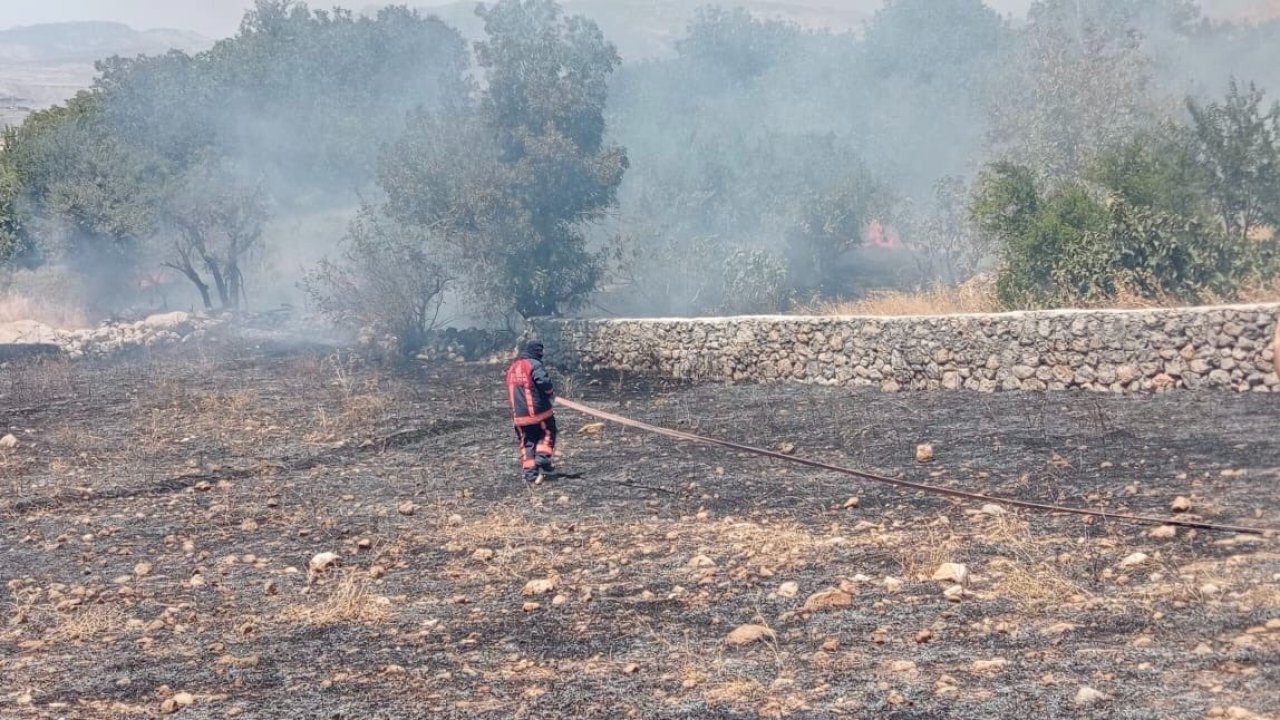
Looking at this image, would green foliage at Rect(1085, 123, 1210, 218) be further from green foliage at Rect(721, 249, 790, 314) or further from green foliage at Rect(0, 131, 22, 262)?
green foliage at Rect(0, 131, 22, 262)

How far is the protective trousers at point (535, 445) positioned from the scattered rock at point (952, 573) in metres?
5.48

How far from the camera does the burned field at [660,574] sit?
5805 mm

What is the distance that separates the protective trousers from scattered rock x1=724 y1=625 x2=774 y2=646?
18.5 feet

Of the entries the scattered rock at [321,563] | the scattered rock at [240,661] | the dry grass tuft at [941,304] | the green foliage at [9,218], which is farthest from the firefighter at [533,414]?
the green foliage at [9,218]

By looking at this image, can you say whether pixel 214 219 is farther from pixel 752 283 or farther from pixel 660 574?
pixel 660 574

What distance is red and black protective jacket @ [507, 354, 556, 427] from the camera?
39.0ft

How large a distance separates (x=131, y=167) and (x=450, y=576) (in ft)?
105

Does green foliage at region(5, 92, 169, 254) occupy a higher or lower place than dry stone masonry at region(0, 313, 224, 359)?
higher

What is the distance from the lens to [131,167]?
3588cm

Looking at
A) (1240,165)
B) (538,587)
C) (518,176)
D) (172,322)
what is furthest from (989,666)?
(172,322)

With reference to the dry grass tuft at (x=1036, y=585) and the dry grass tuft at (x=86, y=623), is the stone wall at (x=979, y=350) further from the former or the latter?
the dry grass tuft at (x=86, y=623)

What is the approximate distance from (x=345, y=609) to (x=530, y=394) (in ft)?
15.1

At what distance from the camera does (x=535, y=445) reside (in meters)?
12.1

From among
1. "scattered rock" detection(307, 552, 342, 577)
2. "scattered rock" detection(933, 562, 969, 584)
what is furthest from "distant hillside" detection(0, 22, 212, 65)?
"scattered rock" detection(933, 562, 969, 584)
